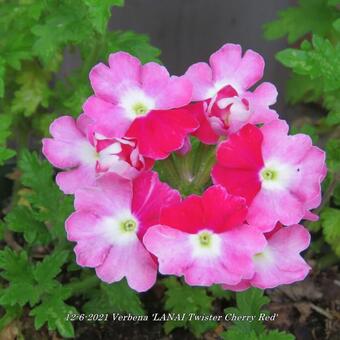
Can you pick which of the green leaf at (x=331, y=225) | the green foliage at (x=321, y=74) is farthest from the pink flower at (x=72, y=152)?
the green leaf at (x=331, y=225)

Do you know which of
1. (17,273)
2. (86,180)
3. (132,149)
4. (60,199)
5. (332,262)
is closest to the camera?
(132,149)

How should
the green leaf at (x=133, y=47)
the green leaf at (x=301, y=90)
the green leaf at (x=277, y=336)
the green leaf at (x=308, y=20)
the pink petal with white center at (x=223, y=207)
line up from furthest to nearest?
the green leaf at (x=301, y=90) < the green leaf at (x=308, y=20) < the green leaf at (x=133, y=47) < the green leaf at (x=277, y=336) < the pink petal with white center at (x=223, y=207)

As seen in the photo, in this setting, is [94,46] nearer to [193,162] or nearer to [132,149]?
[193,162]

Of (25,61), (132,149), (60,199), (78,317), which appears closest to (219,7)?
(25,61)

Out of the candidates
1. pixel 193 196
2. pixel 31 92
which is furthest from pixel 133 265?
pixel 31 92

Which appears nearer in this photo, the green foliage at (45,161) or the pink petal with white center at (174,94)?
the pink petal with white center at (174,94)

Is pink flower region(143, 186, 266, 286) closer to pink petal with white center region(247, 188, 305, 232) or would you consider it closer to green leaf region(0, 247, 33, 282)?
pink petal with white center region(247, 188, 305, 232)

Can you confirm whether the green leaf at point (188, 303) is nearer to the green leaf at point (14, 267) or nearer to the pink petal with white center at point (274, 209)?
the green leaf at point (14, 267)
